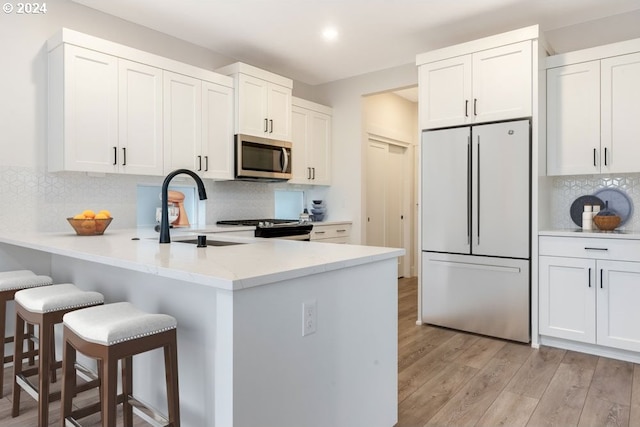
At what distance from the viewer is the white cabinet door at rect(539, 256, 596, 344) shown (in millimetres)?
3029

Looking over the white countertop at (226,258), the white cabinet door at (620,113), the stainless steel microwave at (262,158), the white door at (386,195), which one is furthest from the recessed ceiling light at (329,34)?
the white countertop at (226,258)

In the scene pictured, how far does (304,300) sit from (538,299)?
253 cm

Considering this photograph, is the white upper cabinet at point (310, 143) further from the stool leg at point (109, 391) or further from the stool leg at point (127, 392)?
the stool leg at point (109, 391)

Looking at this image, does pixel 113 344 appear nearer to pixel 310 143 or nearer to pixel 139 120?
pixel 139 120

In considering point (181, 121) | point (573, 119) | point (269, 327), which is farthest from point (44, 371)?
point (573, 119)

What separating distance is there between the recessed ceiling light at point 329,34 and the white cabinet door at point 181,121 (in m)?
1.25

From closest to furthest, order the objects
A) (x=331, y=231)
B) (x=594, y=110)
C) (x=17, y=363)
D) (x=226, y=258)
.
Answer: (x=226, y=258) < (x=17, y=363) < (x=594, y=110) < (x=331, y=231)

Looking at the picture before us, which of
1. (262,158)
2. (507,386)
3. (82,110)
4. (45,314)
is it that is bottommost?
(507,386)

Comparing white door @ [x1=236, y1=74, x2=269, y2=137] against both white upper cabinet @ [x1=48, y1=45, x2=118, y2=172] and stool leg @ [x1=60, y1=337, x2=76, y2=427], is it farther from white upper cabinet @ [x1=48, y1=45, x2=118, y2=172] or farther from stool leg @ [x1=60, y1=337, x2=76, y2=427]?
stool leg @ [x1=60, y1=337, x2=76, y2=427]

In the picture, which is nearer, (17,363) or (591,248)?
(17,363)

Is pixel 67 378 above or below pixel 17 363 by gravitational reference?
above

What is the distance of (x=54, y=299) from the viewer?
1.90 meters

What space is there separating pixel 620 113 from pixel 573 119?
12.2 inches

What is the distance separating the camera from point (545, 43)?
341cm
